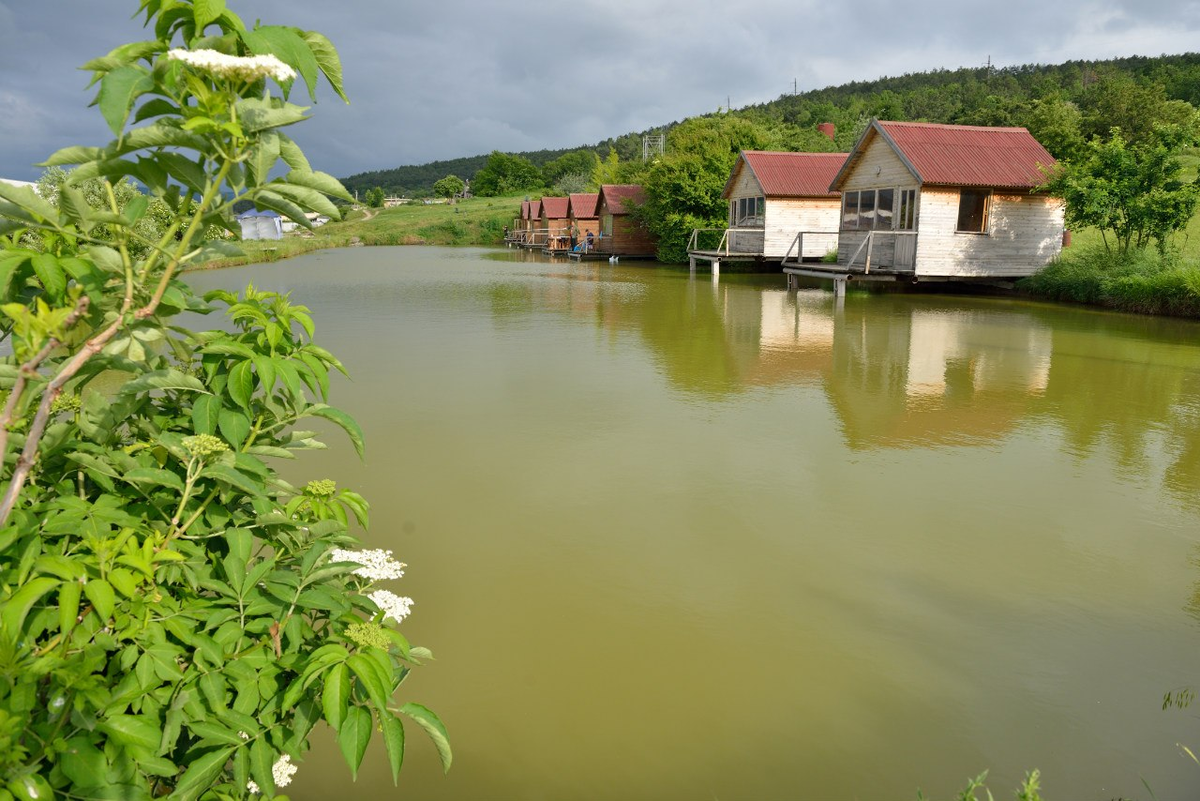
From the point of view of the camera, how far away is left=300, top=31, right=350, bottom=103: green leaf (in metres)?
2.13

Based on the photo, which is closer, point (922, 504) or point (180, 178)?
point (180, 178)

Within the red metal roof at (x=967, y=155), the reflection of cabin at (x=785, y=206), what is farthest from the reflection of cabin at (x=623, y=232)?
the red metal roof at (x=967, y=155)

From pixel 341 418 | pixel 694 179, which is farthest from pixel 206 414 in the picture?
pixel 694 179

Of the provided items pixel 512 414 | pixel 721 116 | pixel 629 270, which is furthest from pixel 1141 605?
pixel 721 116

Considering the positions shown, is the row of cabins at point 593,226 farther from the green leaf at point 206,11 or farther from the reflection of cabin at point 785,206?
the green leaf at point 206,11

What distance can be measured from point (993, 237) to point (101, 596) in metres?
23.1

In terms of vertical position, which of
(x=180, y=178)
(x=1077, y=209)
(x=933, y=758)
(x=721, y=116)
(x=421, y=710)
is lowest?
(x=933, y=758)

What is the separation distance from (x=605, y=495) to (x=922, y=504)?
8.17 feet

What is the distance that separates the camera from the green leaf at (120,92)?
5.72 feet

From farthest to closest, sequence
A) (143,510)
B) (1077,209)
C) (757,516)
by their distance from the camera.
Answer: (1077,209)
(757,516)
(143,510)

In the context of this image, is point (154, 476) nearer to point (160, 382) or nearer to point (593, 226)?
point (160, 382)

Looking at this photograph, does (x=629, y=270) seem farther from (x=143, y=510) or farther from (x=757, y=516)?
(x=143, y=510)

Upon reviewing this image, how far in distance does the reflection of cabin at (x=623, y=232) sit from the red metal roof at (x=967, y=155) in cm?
2176

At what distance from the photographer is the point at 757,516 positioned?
20.3 feet
